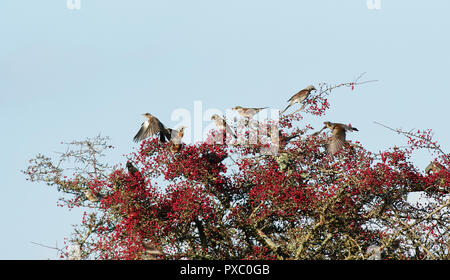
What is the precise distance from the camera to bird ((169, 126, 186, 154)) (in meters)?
16.3

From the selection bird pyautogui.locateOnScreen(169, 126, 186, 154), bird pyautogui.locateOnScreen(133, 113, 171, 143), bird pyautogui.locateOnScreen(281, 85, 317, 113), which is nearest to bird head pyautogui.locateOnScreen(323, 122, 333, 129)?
bird pyautogui.locateOnScreen(281, 85, 317, 113)

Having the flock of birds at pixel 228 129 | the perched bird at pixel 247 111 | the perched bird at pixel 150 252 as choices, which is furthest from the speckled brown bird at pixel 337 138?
the perched bird at pixel 150 252

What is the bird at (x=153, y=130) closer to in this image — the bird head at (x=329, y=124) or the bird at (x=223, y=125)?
the bird at (x=223, y=125)

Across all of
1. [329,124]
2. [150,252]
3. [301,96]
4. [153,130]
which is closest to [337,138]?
[329,124]

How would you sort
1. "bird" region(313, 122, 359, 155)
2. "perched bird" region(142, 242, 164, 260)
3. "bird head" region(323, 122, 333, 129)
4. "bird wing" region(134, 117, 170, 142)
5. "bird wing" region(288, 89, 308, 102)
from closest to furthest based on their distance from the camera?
"perched bird" region(142, 242, 164, 260) < "bird" region(313, 122, 359, 155) < "bird wing" region(288, 89, 308, 102) < "bird head" region(323, 122, 333, 129) < "bird wing" region(134, 117, 170, 142)

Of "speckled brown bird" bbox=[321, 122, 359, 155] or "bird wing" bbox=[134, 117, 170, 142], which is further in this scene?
"bird wing" bbox=[134, 117, 170, 142]

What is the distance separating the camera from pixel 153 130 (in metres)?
17.0

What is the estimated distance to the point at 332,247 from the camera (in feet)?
50.0

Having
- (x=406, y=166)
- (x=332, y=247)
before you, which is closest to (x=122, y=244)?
(x=332, y=247)

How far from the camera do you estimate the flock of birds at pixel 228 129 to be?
53.6ft

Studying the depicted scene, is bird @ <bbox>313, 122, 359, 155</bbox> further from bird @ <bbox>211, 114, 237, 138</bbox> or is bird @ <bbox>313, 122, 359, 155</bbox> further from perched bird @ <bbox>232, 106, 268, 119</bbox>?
bird @ <bbox>211, 114, 237, 138</bbox>

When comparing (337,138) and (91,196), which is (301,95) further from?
(91,196)

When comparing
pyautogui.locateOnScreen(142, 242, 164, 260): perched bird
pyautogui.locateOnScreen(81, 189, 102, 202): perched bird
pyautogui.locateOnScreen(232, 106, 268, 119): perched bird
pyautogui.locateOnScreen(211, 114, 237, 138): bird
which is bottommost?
pyautogui.locateOnScreen(142, 242, 164, 260): perched bird
